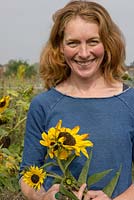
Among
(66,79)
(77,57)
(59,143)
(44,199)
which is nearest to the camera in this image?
(59,143)

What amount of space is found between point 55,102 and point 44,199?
286 mm

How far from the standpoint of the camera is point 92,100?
1.47 m

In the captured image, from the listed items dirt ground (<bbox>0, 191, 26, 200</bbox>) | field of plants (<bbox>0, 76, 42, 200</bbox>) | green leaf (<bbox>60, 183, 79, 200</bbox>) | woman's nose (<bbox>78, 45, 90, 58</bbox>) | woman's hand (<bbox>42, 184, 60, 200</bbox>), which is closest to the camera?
green leaf (<bbox>60, 183, 79, 200</bbox>)

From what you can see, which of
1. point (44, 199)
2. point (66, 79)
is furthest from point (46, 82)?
point (44, 199)

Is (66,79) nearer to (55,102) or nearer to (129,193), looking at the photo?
(55,102)

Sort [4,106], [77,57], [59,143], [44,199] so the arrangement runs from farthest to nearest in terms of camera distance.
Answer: [4,106]
[77,57]
[44,199]
[59,143]

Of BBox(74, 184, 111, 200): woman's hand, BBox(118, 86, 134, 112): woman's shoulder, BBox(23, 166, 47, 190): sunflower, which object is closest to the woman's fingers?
BBox(74, 184, 111, 200): woman's hand

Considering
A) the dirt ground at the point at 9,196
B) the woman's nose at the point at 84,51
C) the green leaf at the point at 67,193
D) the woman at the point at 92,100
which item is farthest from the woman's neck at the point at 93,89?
the dirt ground at the point at 9,196

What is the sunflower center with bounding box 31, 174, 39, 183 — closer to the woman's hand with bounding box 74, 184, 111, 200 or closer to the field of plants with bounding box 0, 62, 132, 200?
the woman's hand with bounding box 74, 184, 111, 200

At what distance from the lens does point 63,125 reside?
143cm

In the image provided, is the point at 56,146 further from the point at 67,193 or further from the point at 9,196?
the point at 9,196

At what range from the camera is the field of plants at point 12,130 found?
5.93 feet

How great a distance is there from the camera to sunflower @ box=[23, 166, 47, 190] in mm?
1214

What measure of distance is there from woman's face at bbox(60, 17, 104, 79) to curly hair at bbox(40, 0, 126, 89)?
23 mm
